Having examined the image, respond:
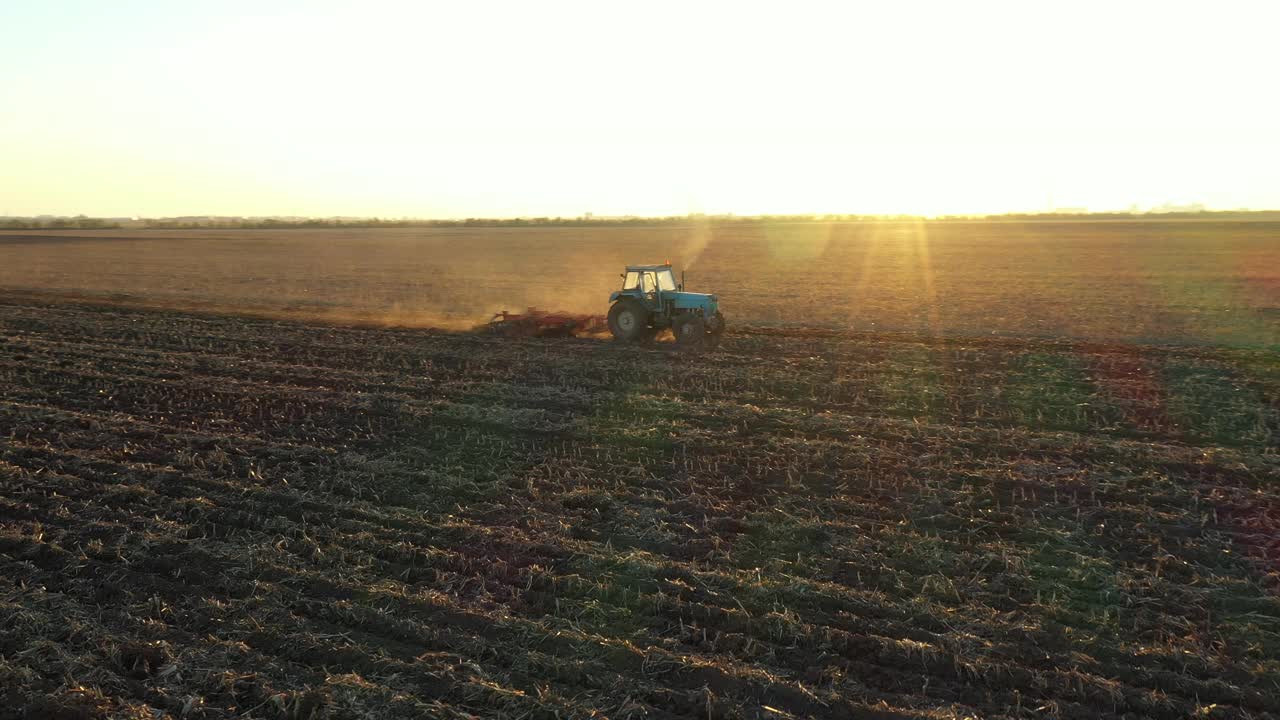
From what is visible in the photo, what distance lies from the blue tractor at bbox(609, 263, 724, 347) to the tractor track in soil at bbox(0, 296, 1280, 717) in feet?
11.2

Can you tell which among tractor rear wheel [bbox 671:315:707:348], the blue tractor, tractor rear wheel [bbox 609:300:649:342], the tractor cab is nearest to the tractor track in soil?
tractor rear wheel [bbox 671:315:707:348]

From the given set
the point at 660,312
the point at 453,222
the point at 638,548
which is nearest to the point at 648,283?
the point at 660,312

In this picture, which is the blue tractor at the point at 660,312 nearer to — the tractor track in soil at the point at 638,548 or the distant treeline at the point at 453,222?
the tractor track in soil at the point at 638,548

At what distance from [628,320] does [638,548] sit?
33.4ft

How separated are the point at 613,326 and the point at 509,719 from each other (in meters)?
12.8

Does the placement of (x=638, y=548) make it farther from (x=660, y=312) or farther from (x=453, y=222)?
(x=453, y=222)

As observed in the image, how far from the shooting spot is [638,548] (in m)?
7.43

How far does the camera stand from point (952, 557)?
7156 mm

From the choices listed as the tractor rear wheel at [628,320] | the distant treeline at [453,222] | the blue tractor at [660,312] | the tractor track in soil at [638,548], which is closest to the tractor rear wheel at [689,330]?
the blue tractor at [660,312]

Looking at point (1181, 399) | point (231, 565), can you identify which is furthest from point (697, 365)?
point (231, 565)

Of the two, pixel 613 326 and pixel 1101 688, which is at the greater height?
pixel 613 326

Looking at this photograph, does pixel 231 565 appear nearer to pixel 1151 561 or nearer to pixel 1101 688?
pixel 1101 688

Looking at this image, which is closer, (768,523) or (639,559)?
(639,559)

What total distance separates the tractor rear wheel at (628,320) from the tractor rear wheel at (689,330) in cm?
62
